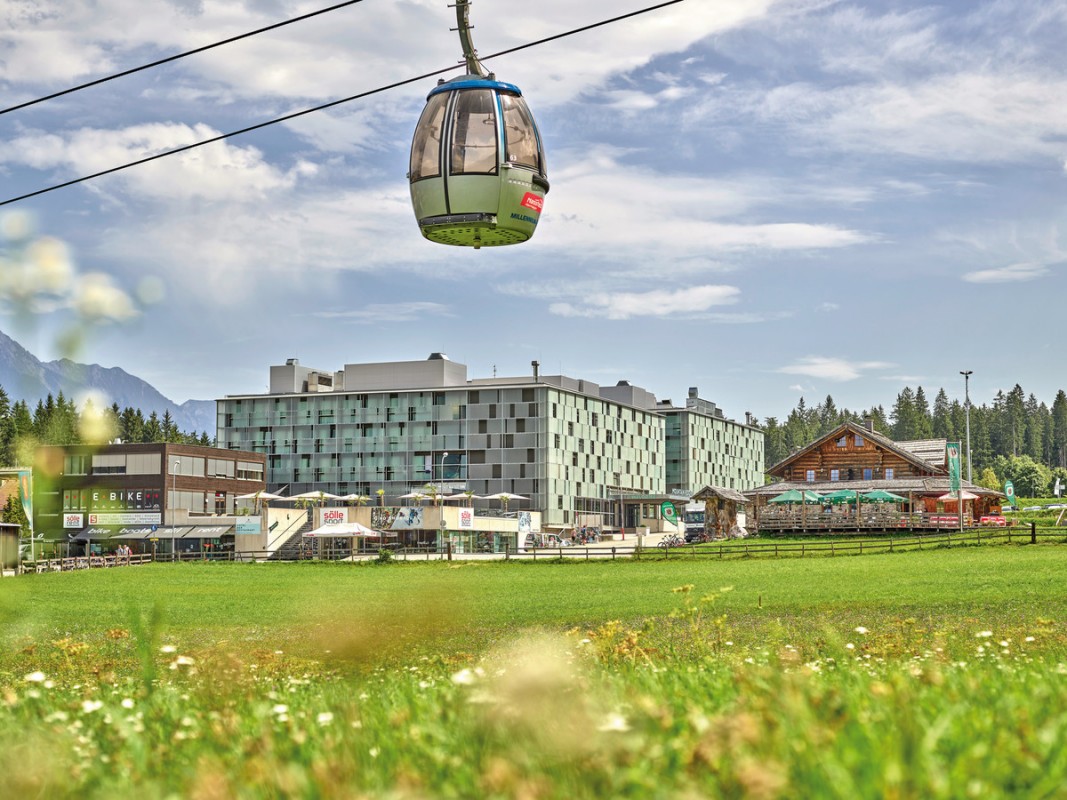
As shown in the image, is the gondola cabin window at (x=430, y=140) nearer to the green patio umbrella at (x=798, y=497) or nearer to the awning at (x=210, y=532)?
the green patio umbrella at (x=798, y=497)

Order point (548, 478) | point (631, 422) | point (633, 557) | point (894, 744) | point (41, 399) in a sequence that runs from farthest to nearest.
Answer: point (631, 422) < point (548, 478) < point (633, 557) < point (41, 399) < point (894, 744)

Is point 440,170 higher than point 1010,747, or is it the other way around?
point 440,170

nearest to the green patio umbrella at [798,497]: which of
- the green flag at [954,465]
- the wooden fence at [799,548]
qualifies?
the wooden fence at [799,548]

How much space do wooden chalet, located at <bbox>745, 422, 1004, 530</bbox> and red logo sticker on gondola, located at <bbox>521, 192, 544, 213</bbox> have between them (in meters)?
64.1

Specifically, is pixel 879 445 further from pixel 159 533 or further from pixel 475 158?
pixel 475 158

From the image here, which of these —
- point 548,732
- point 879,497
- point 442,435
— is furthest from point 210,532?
point 548,732

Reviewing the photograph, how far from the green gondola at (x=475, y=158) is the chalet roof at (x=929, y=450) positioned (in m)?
74.8

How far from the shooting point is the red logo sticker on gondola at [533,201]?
12.8m

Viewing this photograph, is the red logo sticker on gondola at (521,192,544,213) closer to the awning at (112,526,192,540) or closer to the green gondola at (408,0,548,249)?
the green gondola at (408,0,548,249)

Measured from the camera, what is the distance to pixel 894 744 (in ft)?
12.5

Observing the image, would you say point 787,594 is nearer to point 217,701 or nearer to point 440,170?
point 440,170

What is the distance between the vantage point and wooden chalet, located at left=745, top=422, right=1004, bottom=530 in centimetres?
7525

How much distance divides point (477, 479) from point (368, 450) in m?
12.1

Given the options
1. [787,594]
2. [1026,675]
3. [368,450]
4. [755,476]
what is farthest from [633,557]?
[755,476]
